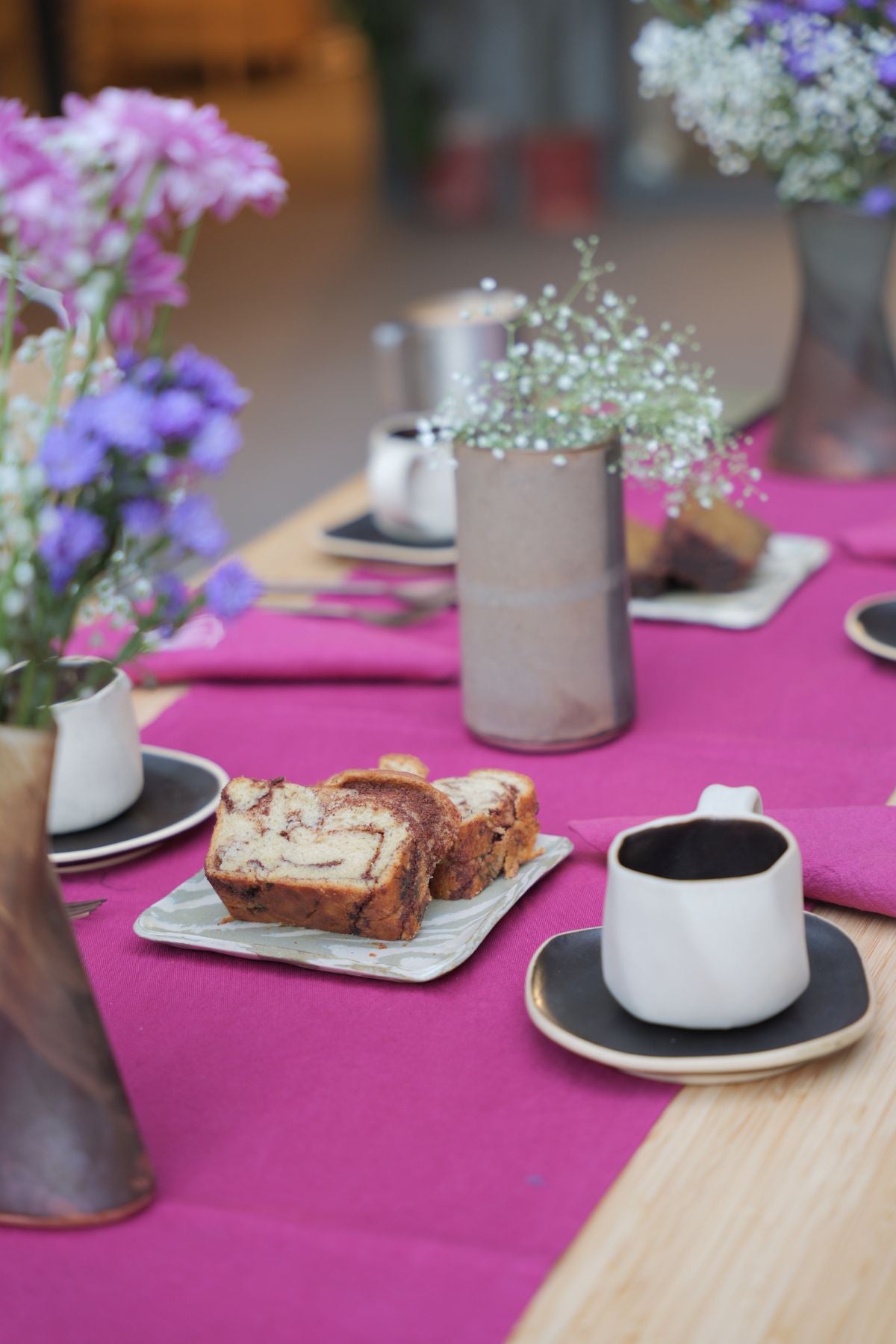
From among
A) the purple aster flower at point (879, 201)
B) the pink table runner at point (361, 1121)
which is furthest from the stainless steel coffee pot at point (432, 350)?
the pink table runner at point (361, 1121)

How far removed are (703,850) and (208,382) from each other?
15.2 inches

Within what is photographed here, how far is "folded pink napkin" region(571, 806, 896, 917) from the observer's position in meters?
1.00

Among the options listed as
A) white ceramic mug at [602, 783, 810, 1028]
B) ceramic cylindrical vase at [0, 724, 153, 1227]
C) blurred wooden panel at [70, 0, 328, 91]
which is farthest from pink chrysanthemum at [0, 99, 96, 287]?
blurred wooden panel at [70, 0, 328, 91]

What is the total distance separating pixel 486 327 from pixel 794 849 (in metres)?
1.38

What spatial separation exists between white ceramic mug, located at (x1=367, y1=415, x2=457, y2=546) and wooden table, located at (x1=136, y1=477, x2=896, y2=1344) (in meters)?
Result: 1.02

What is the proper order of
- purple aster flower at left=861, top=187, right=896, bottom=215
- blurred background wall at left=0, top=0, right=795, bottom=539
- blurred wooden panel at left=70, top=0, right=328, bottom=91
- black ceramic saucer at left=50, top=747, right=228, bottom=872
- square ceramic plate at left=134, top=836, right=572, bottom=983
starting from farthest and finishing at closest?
blurred wooden panel at left=70, top=0, right=328, bottom=91 < blurred background wall at left=0, top=0, right=795, bottom=539 < purple aster flower at left=861, top=187, right=896, bottom=215 < black ceramic saucer at left=50, top=747, right=228, bottom=872 < square ceramic plate at left=134, top=836, right=572, bottom=983

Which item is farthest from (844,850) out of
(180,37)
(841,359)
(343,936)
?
(180,37)

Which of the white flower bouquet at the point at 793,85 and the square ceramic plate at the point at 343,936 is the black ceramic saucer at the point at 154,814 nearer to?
the square ceramic plate at the point at 343,936

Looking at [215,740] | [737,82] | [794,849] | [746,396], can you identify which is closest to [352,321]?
[746,396]

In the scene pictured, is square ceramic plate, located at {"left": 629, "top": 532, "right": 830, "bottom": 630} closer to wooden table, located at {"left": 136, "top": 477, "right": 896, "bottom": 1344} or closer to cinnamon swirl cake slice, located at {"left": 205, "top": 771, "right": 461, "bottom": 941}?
cinnamon swirl cake slice, located at {"left": 205, "top": 771, "right": 461, "bottom": 941}

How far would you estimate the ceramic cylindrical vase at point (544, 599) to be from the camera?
123 centimetres

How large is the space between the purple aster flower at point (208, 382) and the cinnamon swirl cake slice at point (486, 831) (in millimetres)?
395

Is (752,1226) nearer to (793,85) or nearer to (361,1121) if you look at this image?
(361,1121)

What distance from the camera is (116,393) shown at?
64 cm
